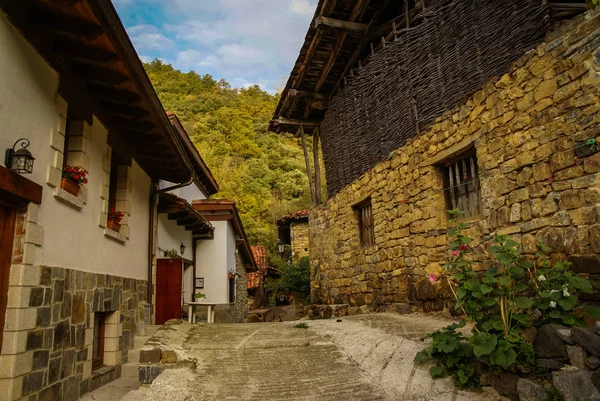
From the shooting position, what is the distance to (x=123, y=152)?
5.77 m

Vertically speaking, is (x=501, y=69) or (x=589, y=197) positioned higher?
(x=501, y=69)

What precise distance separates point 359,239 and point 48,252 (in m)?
6.12

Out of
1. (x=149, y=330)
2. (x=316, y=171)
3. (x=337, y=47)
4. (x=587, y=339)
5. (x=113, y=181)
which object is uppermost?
(x=337, y=47)

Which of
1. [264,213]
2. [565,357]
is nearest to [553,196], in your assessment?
[565,357]

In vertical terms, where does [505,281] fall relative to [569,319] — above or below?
above

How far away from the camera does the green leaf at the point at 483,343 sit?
2967 millimetres

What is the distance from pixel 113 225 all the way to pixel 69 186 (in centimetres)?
133

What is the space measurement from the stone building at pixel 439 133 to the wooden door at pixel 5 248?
15.7 ft

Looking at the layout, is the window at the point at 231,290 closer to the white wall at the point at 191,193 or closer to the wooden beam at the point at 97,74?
the white wall at the point at 191,193

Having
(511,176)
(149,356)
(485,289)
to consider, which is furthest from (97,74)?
(511,176)

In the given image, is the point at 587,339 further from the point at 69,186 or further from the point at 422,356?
the point at 69,186

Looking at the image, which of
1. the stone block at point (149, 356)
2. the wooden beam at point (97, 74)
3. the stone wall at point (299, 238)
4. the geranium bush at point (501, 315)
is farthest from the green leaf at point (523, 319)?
the stone wall at point (299, 238)

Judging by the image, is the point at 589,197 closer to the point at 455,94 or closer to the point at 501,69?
the point at 501,69

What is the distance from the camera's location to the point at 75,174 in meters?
4.32
